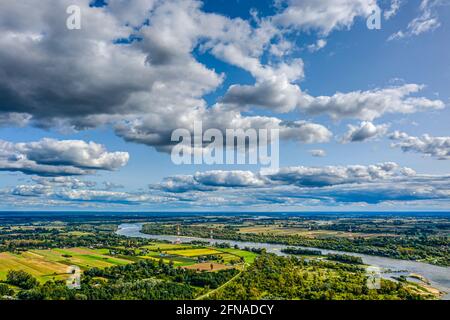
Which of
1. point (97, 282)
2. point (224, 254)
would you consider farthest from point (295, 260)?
point (97, 282)

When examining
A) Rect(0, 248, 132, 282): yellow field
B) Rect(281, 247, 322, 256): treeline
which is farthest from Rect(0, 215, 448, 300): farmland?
Rect(281, 247, 322, 256): treeline

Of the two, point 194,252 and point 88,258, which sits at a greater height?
point 88,258

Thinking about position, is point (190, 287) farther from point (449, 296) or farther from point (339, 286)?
point (449, 296)

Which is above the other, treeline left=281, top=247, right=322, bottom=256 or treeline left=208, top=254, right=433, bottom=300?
treeline left=208, top=254, right=433, bottom=300

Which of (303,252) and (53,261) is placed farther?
(303,252)

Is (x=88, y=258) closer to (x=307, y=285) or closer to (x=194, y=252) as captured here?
(x=194, y=252)

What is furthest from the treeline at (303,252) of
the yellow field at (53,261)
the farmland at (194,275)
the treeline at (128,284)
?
the yellow field at (53,261)

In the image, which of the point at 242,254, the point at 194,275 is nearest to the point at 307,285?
the point at 194,275

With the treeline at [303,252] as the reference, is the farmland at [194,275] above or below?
above

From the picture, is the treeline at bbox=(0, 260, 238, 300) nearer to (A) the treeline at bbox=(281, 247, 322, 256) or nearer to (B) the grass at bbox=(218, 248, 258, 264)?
(B) the grass at bbox=(218, 248, 258, 264)

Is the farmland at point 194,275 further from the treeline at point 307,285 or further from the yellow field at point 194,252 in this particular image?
the yellow field at point 194,252
